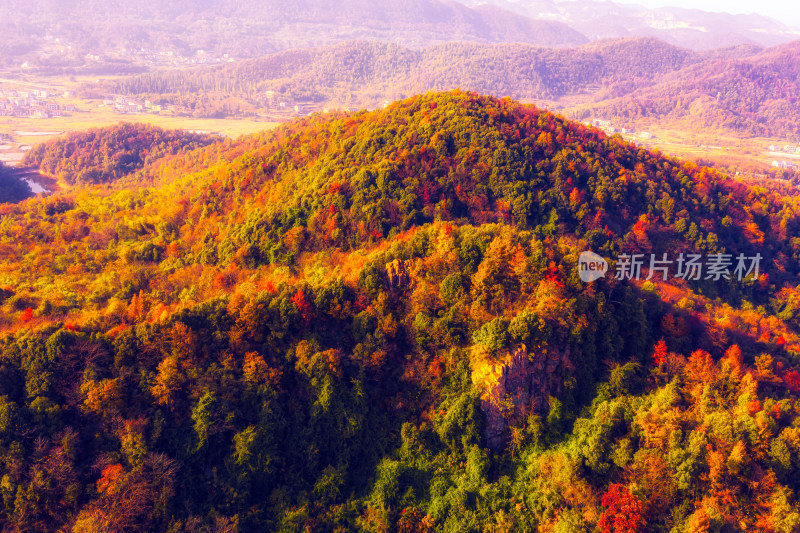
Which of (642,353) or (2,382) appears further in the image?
(642,353)

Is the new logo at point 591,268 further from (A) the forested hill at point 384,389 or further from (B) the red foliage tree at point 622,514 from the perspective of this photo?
(B) the red foliage tree at point 622,514

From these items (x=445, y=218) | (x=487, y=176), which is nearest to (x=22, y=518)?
(x=445, y=218)

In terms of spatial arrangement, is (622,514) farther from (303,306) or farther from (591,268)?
(303,306)

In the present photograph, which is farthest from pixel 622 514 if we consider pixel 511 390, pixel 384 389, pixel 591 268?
pixel 591 268

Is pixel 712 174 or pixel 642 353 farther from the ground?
pixel 712 174

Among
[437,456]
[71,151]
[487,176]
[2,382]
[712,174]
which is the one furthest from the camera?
[71,151]

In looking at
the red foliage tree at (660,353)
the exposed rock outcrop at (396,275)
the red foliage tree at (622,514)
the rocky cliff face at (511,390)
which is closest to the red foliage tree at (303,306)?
the exposed rock outcrop at (396,275)

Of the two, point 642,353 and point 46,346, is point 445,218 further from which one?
point 46,346
